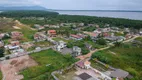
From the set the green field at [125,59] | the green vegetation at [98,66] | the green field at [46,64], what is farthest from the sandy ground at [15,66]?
the green field at [125,59]

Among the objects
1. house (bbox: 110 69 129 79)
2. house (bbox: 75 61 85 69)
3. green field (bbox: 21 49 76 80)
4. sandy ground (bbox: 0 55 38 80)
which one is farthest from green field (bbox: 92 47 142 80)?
sandy ground (bbox: 0 55 38 80)

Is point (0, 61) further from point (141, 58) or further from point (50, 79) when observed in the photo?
point (141, 58)

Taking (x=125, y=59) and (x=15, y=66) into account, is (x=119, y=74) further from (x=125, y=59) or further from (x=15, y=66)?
(x=15, y=66)

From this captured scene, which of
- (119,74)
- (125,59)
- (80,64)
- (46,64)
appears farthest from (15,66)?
(125,59)

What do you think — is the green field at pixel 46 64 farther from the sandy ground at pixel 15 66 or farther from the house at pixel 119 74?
the house at pixel 119 74

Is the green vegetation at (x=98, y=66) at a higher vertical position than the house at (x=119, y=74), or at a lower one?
lower

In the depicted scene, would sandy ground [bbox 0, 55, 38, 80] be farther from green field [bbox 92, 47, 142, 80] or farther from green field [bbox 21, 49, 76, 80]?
green field [bbox 92, 47, 142, 80]
